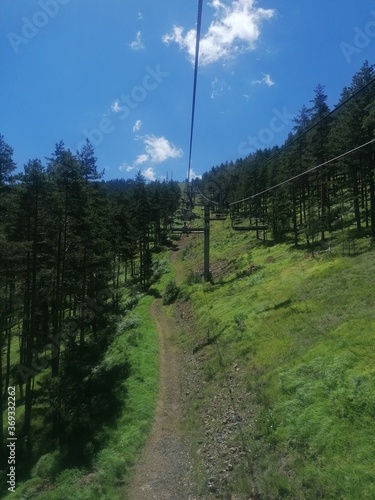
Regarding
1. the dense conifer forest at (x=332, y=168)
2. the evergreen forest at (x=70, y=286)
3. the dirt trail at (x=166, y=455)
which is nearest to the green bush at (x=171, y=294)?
the evergreen forest at (x=70, y=286)

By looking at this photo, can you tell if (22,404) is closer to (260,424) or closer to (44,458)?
(44,458)

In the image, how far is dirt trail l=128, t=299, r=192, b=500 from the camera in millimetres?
11773

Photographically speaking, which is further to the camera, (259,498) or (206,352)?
(206,352)

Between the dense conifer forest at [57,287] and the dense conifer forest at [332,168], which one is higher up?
the dense conifer forest at [332,168]

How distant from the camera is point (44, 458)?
1655cm

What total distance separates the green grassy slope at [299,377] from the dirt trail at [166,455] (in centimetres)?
82

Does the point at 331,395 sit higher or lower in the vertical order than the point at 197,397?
higher

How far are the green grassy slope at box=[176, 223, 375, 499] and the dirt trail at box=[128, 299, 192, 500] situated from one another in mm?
821

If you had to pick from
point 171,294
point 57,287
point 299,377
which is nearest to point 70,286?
point 57,287

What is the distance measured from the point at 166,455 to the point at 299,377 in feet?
20.3

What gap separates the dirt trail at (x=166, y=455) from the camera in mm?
11773

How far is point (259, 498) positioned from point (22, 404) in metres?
22.8

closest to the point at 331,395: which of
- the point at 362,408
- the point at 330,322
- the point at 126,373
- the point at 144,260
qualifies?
the point at 362,408

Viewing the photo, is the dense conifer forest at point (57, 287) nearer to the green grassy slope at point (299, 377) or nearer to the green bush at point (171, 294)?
the green grassy slope at point (299, 377)
